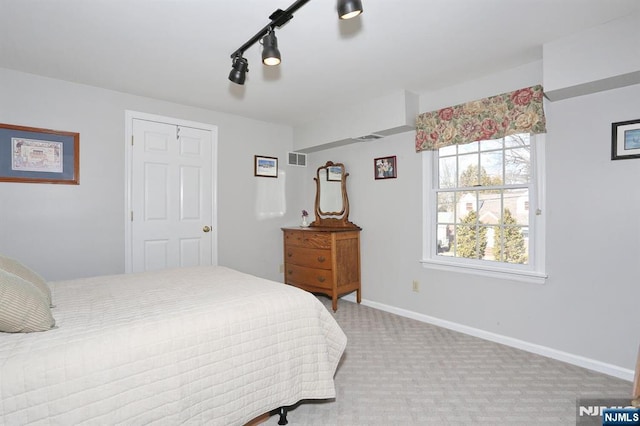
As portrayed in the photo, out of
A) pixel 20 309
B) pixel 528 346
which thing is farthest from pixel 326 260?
pixel 20 309

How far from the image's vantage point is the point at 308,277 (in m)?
3.99

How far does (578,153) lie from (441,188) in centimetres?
116

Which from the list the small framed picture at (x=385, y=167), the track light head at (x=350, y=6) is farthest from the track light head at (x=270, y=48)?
the small framed picture at (x=385, y=167)

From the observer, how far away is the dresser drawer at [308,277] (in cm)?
378

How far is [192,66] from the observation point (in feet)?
8.86

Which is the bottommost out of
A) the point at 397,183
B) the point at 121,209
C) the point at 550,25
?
the point at 121,209

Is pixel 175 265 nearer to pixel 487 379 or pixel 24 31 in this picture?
pixel 24 31

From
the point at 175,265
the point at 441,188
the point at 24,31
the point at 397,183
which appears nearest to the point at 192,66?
the point at 24,31

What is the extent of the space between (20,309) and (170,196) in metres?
2.52

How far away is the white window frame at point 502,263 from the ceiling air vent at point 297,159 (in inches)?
75.0

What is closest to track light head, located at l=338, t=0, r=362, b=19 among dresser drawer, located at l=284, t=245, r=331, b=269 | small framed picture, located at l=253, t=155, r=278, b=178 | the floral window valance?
the floral window valance

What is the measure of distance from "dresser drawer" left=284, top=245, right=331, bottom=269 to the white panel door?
993 millimetres

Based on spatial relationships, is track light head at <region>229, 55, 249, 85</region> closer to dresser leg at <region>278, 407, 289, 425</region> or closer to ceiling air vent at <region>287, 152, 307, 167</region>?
dresser leg at <region>278, 407, 289, 425</region>

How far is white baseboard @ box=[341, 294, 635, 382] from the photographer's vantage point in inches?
90.0
